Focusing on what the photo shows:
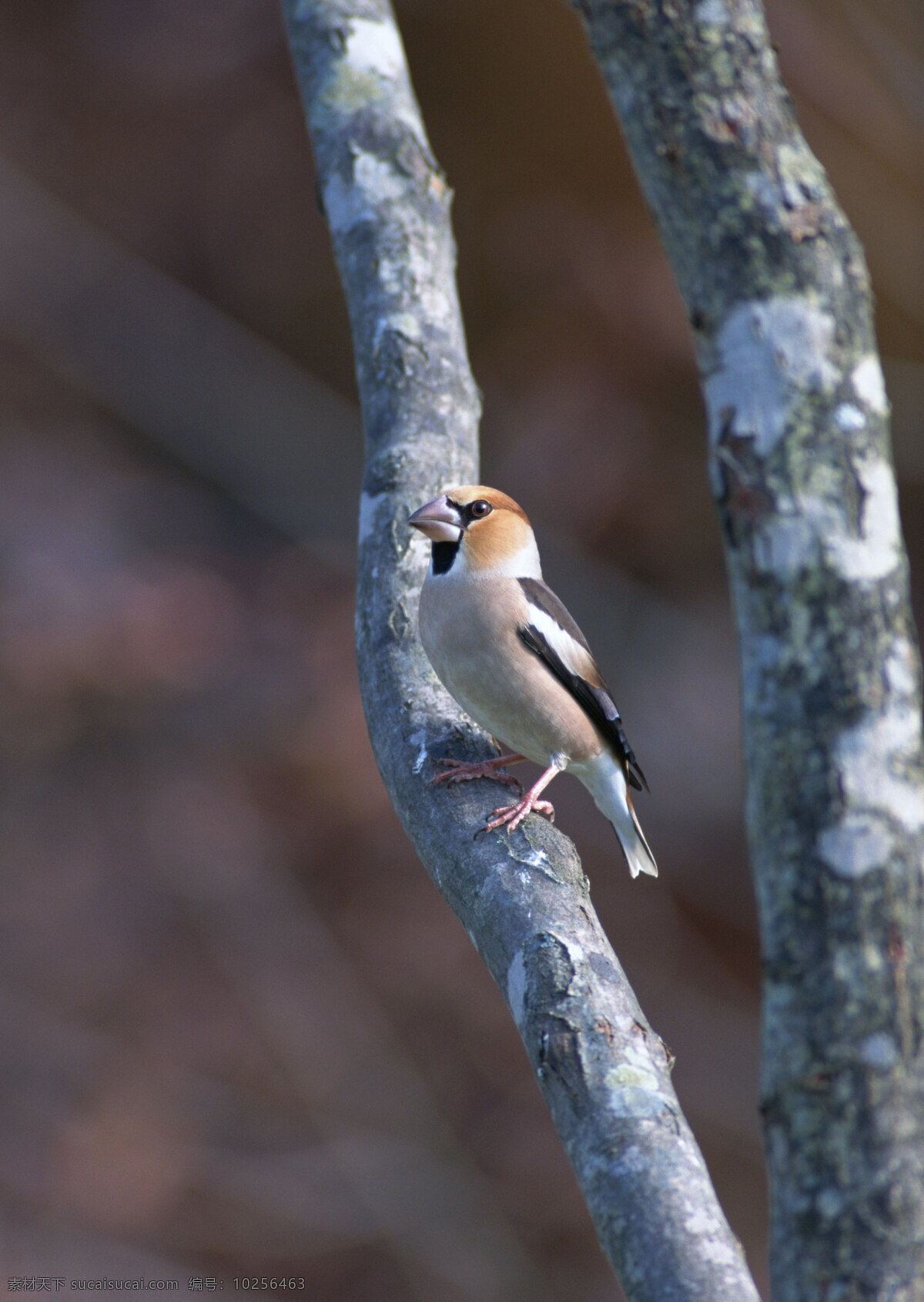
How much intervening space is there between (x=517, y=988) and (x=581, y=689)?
4.20ft

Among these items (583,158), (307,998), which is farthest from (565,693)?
(583,158)

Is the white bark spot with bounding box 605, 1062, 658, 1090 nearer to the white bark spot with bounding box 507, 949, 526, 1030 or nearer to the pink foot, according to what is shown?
the white bark spot with bounding box 507, 949, 526, 1030

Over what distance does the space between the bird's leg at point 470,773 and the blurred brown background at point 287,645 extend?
3408 mm

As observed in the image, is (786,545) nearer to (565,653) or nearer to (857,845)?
(857,845)

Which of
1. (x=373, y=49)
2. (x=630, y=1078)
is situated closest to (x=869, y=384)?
(x=630, y=1078)

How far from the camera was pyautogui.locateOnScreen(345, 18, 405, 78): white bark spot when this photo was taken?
289 cm

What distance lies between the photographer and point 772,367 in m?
1.04

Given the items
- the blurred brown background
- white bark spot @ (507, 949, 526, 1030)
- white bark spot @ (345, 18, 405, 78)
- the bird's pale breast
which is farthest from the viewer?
the blurred brown background

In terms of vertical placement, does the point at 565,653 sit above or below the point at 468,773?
above

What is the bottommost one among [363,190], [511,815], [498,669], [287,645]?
[511,815]

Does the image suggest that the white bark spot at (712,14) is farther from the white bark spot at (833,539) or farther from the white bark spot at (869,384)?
the white bark spot at (833,539)

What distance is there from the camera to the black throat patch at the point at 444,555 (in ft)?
8.60

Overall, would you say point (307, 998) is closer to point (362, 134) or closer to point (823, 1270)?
point (362, 134)

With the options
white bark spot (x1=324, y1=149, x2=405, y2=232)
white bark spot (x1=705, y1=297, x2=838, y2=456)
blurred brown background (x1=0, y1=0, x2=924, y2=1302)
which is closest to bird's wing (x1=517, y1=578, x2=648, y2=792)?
white bark spot (x1=324, y1=149, x2=405, y2=232)
